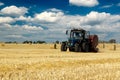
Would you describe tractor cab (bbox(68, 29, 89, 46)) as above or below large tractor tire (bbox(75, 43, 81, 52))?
above

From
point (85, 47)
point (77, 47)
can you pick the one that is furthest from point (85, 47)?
point (77, 47)

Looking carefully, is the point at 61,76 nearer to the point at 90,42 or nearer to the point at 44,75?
the point at 44,75

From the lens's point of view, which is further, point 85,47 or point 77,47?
point 85,47

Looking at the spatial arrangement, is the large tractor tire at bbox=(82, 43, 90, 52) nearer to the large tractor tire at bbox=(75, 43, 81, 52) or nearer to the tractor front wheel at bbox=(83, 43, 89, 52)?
the tractor front wheel at bbox=(83, 43, 89, 52)

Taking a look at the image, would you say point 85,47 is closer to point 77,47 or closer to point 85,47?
point 85,47

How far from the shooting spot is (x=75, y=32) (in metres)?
36.8

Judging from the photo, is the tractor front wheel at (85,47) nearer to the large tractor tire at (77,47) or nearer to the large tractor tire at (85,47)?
the large tractor tire at (85,47)

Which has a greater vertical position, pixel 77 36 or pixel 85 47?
pixel 77 36

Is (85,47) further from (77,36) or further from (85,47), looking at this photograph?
(77,36)

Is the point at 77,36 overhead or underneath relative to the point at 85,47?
overhead

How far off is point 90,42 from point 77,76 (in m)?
24.7

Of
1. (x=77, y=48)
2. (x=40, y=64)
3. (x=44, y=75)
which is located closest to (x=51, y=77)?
(x=44, y=75)

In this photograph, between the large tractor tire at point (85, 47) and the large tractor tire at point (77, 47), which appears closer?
the large tractor tire at point (77, 47)

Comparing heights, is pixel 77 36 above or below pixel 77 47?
above
